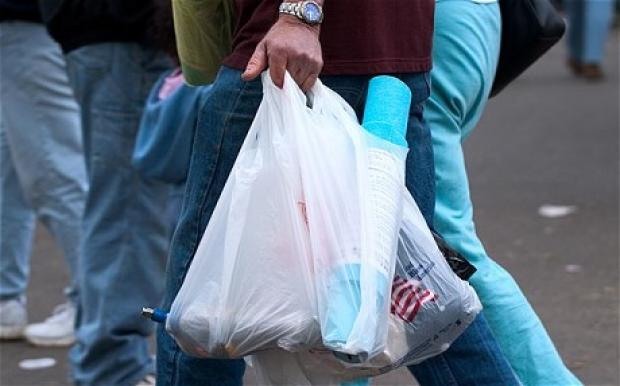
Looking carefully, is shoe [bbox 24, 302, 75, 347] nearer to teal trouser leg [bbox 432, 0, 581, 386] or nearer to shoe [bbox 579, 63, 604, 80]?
teal trouser leg [bbox 432, 0, 581, 386]

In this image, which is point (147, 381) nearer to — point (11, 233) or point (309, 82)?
point (11, 233)

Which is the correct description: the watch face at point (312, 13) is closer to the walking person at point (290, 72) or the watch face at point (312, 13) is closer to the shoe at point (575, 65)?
the walking person at point (290, 72)

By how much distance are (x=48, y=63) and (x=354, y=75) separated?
6.71ft

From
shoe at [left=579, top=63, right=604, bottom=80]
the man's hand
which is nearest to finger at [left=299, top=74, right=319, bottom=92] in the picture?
the man's hand

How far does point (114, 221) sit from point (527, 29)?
1269 mm

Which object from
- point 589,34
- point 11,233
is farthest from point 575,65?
point 11,233

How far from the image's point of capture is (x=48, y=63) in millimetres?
4492

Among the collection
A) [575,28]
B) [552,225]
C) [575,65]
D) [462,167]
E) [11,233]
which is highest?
[462,167]

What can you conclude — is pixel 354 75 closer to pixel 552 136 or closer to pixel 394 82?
pixel 394 82

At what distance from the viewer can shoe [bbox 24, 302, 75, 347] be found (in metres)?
4.71

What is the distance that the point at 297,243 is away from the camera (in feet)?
7.88

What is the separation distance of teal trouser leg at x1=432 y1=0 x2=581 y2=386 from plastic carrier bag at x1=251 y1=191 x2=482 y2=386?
45 centimetres

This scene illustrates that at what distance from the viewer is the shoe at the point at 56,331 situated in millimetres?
4711

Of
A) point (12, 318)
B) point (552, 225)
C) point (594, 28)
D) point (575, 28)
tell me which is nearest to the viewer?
point (12, 318)
